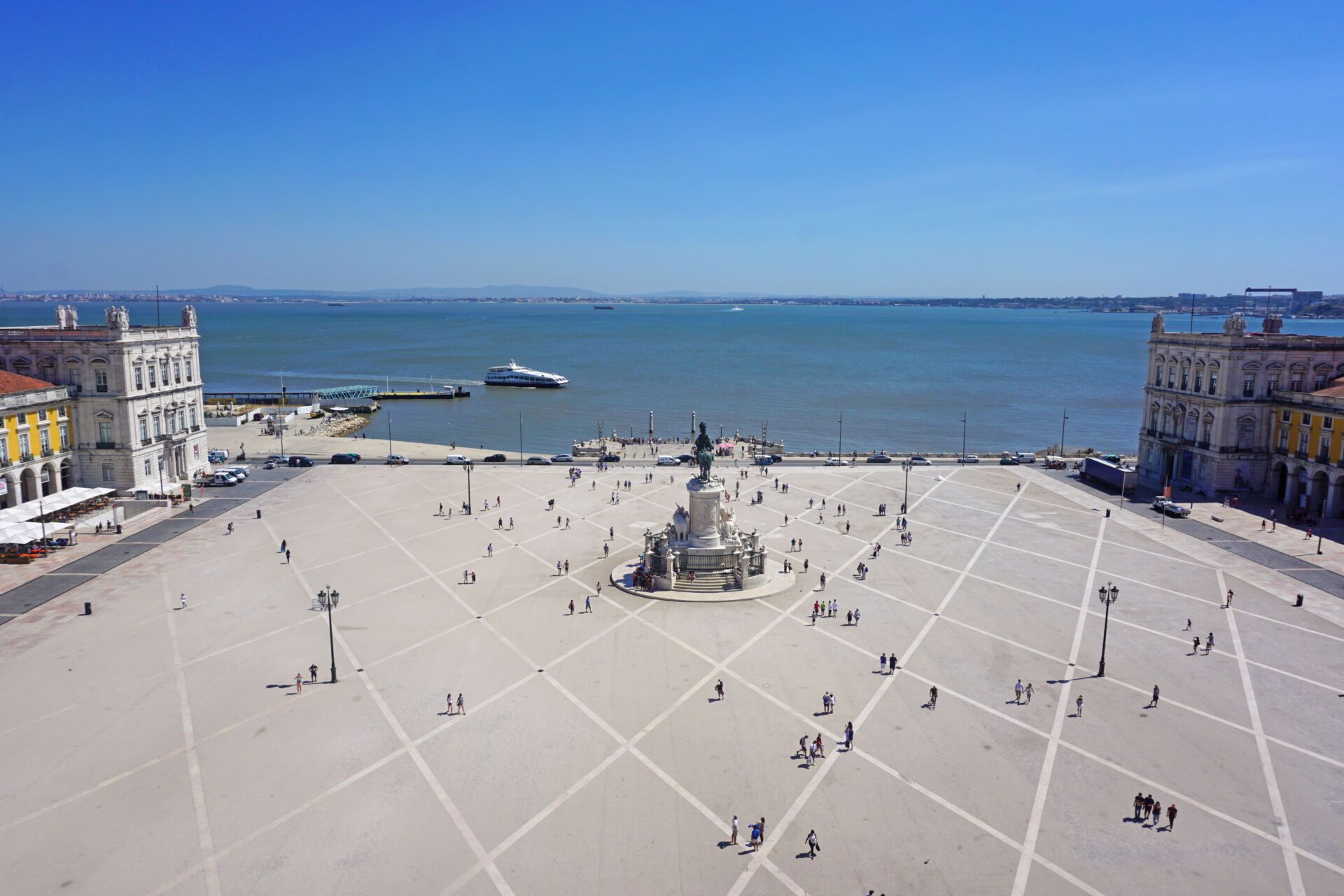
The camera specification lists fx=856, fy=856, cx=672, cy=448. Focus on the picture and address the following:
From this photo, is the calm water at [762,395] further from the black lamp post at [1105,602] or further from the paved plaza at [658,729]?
the black lamp post at [1105,602]

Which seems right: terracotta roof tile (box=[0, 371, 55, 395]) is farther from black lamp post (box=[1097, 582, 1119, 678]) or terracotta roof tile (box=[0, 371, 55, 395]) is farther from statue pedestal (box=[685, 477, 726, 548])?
black lamp post (box=[1097, 582, 1119, 678])

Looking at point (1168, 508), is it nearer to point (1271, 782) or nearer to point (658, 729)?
point (1271, 782)

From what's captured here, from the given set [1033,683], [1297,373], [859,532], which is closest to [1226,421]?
[1297,373]

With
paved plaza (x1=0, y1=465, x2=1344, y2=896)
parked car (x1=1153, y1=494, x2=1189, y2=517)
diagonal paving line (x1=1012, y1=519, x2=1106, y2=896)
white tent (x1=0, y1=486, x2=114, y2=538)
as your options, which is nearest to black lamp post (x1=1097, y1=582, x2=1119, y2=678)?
paved plaza (x1=0, y1=465, x2=1344, y2=896)

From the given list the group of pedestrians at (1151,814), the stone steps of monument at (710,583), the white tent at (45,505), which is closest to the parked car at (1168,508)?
the stone steps of monument at (710,583)

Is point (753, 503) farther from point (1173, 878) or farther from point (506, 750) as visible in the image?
point (1173, 878)

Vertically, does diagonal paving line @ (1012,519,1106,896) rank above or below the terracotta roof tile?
below
